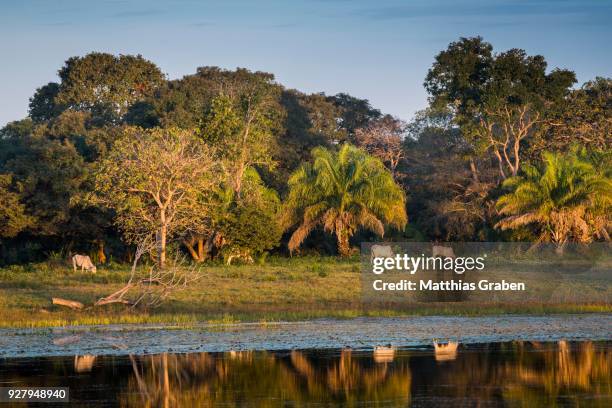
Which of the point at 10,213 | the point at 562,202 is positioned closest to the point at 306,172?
the point at 562,202

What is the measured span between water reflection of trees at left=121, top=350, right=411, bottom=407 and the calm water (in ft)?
0.05

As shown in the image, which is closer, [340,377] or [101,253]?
[340,377]

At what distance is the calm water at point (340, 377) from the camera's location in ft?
52.3

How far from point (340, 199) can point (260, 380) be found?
93.1ft

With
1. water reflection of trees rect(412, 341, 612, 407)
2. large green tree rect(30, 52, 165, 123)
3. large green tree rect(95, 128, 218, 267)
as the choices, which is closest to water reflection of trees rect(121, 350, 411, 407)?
water reflection of trees rect(412, 341, 612, 407)

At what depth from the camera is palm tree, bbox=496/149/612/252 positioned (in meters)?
42.4

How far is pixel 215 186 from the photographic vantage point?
144 ft

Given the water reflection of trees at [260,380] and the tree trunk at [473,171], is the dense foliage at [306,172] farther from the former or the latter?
the water reflection of trees at [260,380]

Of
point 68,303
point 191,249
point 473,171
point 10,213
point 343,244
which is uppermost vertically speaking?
point 473,171

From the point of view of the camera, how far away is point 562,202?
4266cm

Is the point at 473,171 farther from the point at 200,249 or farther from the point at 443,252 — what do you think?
the point at 200,249

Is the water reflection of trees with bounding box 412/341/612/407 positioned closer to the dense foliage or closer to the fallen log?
the fallen log

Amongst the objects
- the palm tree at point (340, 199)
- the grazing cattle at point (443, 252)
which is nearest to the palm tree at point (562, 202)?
the grazing cattle at point (443, 252)

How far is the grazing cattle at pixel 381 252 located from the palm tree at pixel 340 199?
0.93m
